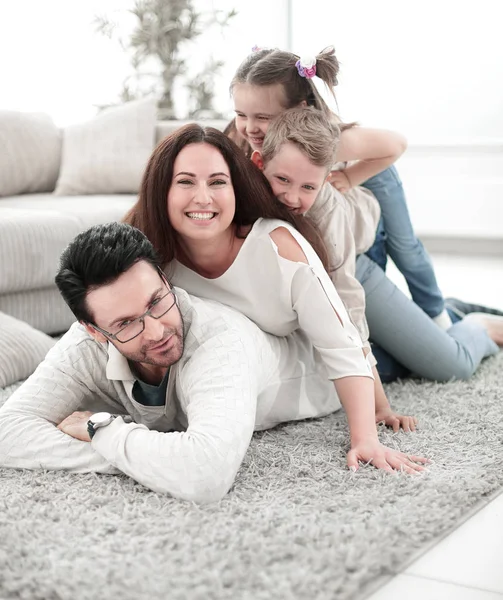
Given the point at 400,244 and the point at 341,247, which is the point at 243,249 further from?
the point at 400,244

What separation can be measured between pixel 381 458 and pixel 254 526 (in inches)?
17.2

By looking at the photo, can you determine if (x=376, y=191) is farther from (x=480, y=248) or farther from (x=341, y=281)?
(x=480, y=248)

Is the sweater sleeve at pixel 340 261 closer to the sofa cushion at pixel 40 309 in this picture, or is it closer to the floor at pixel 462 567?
the floor at pixel 462 567

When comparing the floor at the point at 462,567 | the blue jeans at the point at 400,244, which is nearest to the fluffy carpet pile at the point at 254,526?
the floor at the point at 462,567

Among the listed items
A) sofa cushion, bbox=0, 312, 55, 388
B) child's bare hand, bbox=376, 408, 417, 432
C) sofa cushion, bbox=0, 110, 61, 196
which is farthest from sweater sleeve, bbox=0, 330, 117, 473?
sofa cushion, bbox=0, 110, 61, 196

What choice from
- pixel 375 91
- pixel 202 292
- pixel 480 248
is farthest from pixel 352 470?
pixel 375 91

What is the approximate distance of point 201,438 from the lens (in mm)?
1585

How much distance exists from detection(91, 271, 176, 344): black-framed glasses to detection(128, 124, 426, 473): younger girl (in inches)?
10.0

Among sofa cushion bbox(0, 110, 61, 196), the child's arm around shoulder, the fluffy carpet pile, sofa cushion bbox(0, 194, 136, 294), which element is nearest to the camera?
the fluffy carpet pile

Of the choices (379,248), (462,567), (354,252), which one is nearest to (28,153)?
(379,248)

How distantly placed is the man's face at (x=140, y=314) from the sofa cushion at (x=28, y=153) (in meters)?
2.25

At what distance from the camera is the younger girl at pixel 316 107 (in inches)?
87.4

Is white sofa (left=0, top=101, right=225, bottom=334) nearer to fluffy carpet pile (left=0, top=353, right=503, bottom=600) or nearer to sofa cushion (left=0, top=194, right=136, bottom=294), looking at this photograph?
sofa cushion (left=0, top=194, right=136, bottom=294)

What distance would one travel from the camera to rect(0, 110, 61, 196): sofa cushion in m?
3.76
